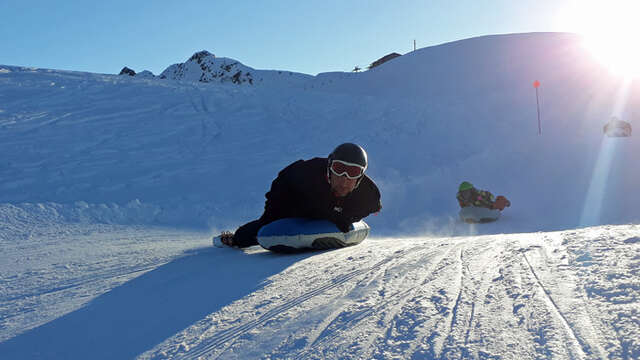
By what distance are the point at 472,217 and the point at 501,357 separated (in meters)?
8.12

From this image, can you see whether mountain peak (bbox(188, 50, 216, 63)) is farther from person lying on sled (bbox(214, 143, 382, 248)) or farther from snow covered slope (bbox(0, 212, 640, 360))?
snow covered slope (bbox(0, 212, 640, 360))

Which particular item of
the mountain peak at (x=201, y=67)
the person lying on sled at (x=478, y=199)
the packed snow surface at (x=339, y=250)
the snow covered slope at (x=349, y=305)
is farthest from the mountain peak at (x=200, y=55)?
the snow covered slope at (x=349, y=305)

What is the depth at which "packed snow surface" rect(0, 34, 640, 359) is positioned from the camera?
1.86 metres

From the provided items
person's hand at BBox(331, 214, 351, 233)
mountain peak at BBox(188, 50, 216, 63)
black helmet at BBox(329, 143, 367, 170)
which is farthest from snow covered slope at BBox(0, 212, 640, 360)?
mountain peak at BBox(188, 50, 216, 63)

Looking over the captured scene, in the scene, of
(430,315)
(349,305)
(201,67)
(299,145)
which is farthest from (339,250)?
(201,67)

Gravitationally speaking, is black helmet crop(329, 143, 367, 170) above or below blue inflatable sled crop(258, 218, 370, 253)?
above

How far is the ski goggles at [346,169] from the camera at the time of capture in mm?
3965

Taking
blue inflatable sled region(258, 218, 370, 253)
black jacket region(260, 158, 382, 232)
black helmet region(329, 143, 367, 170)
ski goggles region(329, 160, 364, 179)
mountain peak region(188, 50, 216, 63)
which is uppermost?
mountain peak region(188, 50, 216, 63)

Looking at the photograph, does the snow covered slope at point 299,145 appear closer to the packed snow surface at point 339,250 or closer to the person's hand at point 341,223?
the packed snow surface at point 339,250

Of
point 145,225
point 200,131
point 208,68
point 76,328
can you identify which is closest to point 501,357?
point 76,328

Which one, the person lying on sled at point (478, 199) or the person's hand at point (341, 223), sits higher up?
the person's hand at point (341, 223)

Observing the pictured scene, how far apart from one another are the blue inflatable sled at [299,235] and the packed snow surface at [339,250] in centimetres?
13

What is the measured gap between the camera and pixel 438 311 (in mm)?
2014

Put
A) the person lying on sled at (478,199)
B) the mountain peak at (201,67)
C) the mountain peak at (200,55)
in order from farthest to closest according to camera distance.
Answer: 1. the mountain peak at (200,55)
2. the mountain peak at (201,67)
3. the person lying on sled at (478,199)
